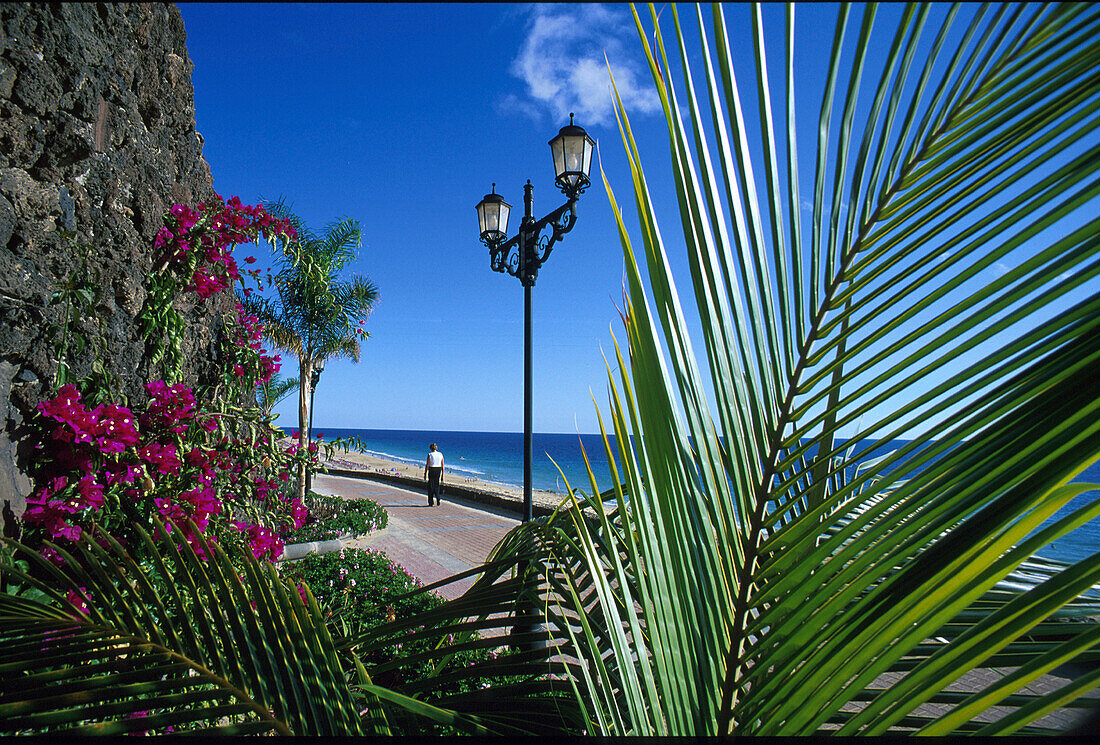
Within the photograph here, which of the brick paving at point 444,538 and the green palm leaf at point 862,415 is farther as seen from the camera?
the brick paving at point 444,538

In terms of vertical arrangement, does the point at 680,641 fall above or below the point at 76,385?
below

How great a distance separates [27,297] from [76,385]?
516 mm

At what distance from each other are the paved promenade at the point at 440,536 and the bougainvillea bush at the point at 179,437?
2.91m

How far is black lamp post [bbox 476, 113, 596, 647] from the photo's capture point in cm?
547

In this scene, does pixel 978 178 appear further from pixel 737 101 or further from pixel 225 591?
pixel 225 591

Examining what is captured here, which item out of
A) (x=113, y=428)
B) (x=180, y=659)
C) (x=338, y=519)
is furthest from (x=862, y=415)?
(x=338, y=519)

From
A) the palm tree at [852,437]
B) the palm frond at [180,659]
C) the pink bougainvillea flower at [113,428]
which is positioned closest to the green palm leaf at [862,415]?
the palm tree at [852,437]

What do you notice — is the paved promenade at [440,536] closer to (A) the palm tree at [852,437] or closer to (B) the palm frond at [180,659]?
(B) the palm frond at [180,659]

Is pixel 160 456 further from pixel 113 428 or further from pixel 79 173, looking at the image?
pixel 79 173

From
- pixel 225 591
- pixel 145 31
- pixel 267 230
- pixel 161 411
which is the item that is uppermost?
pixel 145 31

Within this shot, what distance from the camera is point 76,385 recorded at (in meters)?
2.79

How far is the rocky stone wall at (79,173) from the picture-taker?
2.43 m

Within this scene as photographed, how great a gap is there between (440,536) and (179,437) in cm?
712

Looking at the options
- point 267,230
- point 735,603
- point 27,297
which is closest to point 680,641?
point 735,603
